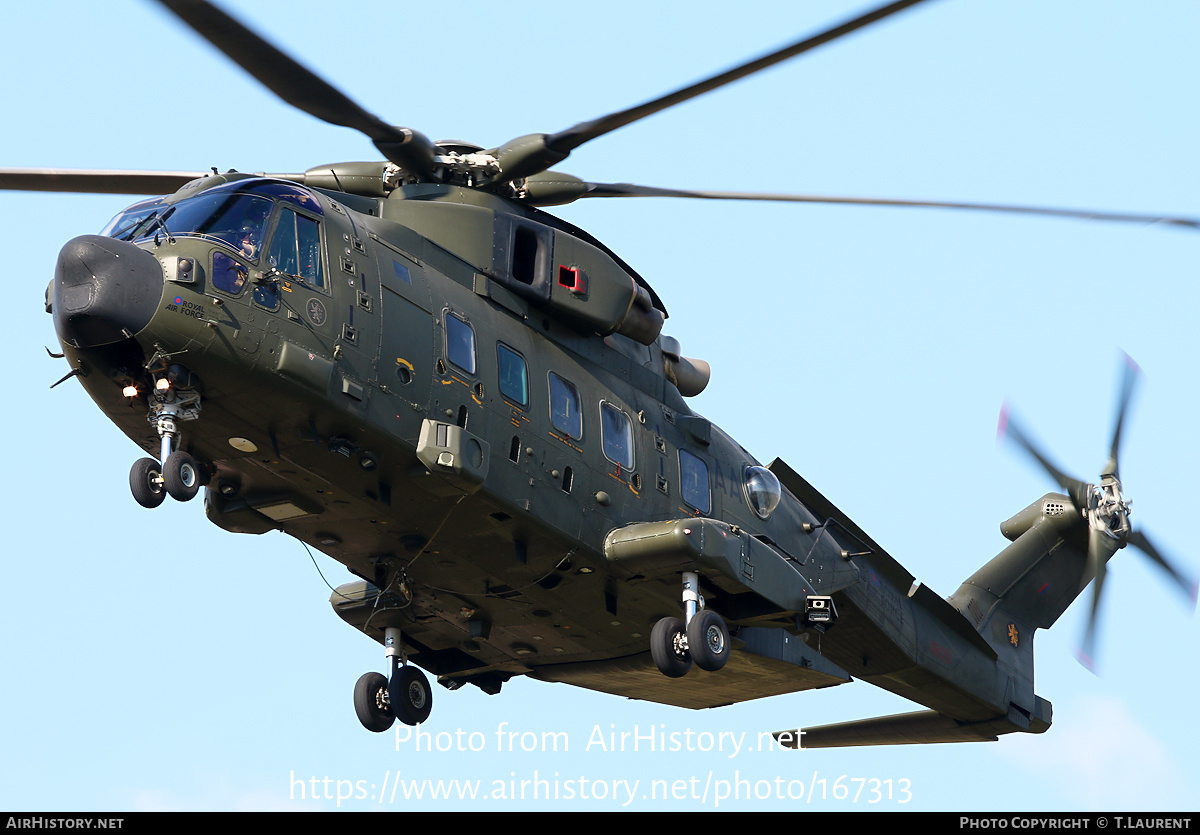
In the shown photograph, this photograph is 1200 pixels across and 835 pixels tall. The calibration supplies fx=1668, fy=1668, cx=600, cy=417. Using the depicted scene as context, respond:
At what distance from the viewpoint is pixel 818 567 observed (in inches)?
927

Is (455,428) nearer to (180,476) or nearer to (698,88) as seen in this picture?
(180,476)

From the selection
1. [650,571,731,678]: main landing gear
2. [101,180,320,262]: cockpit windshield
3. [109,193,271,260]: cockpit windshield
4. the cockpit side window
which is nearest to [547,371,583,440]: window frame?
[650,571,731,678]: main landing gear

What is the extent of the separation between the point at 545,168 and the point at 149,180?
189 inches

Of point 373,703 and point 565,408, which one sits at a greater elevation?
point 565,408

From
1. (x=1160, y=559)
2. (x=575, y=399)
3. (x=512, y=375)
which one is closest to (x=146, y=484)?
(x=512, y=375)

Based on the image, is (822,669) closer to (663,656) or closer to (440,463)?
(663,656)

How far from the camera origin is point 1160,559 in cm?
2670

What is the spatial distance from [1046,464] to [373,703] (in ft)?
37.4

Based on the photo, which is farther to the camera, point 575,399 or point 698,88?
point 575,399

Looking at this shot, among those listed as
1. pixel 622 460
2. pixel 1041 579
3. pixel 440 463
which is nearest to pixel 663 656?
pixel 622 460

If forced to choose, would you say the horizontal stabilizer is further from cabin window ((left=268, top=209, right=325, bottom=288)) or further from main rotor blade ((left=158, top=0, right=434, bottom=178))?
cabin window ((left=268, top=209, right=325, bottom=288))

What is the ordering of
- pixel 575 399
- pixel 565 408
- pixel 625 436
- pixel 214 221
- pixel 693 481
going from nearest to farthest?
pixel 214 221, pixel 565 408, pixel 575 399, pixel 625 436, pixel 693 481

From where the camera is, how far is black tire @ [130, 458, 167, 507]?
16812 mm

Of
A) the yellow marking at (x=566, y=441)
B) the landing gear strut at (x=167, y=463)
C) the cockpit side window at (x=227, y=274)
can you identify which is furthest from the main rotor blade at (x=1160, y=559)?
the landing gear strut at (x=167, y=463)
